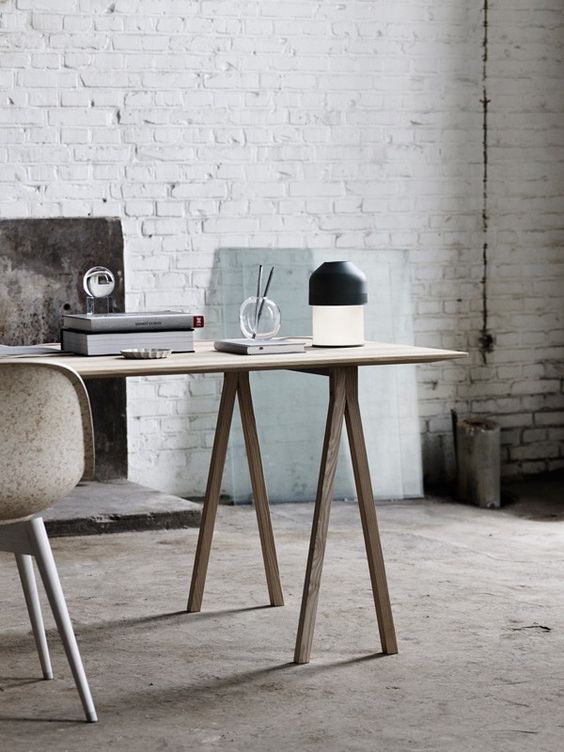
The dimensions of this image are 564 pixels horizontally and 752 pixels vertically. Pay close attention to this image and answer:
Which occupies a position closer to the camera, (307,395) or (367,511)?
(367,511)

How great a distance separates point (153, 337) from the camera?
3.33 metres

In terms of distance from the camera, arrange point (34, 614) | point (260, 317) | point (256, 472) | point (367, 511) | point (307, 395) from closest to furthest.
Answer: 1. point (34, 614)
2. point (367, 511)
3. point (260, 317)
4. point (256, 472)
5. point (307, 395)

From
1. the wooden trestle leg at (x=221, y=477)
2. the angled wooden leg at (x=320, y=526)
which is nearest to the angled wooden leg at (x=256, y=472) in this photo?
the wooden trestle leg at (x=221, y=477)

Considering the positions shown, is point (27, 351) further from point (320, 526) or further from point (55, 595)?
point (320, 526)

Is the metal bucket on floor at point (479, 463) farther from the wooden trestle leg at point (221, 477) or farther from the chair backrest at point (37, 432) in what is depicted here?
the chair backrest at point (37, 432)

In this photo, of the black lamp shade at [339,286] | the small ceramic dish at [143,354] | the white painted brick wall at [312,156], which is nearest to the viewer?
the small ceramic dish at [143,354]

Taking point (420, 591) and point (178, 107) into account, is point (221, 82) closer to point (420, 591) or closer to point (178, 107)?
point (178, 107)

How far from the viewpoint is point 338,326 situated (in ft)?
11.5

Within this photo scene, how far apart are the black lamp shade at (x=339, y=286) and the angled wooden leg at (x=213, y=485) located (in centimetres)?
39

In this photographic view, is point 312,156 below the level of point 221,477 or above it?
above

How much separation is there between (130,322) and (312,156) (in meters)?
2.55

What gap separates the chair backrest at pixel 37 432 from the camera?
8.83 ft

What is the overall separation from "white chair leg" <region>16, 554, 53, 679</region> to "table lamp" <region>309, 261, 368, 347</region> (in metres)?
1.01

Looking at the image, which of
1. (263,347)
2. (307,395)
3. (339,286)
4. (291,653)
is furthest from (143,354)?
(307,395)
